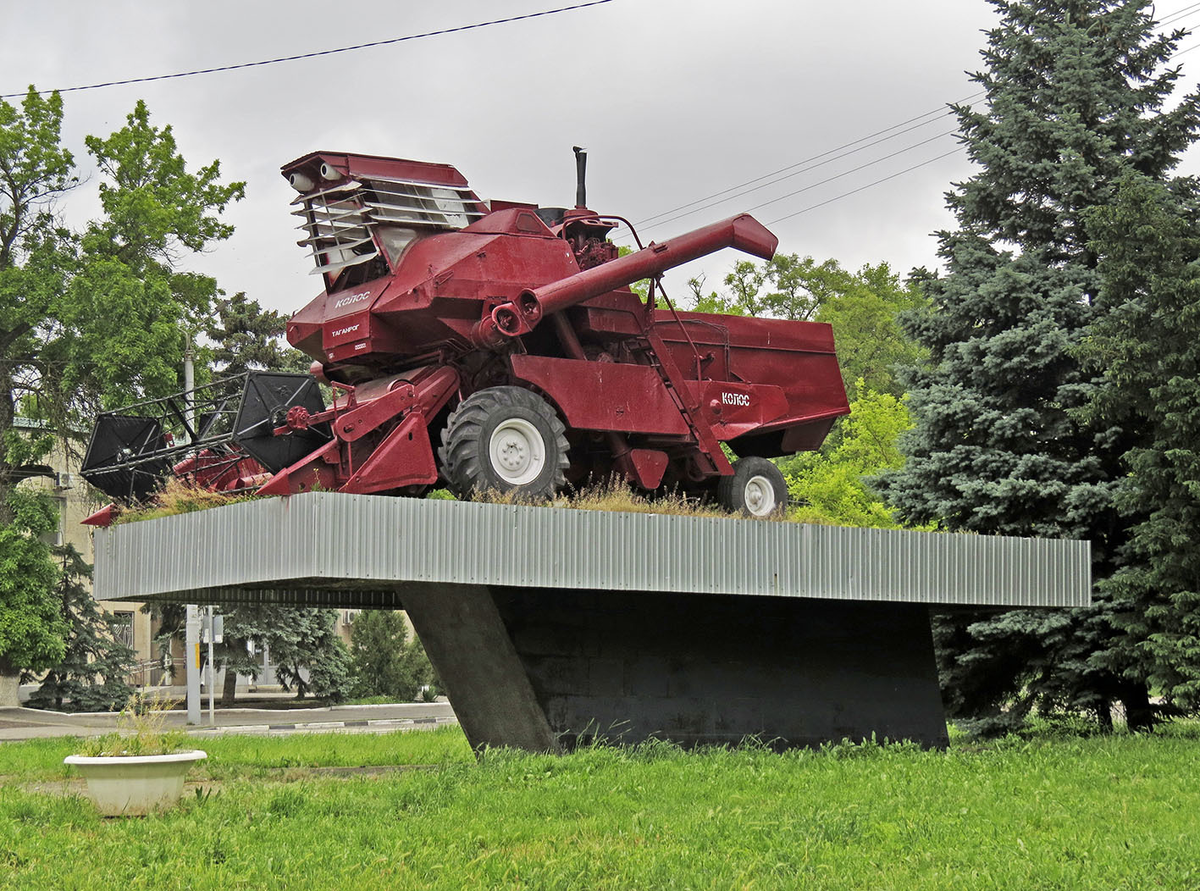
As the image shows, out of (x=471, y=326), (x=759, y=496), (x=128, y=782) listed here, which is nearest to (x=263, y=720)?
(x=759, y=496)

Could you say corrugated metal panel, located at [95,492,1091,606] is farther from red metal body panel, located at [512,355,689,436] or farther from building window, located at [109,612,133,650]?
building window, located at [109,612,133,650]

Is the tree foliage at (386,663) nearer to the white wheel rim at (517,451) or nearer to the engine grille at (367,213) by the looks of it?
the engine grille at (367,213)

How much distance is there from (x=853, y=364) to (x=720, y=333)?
30176 millimetres

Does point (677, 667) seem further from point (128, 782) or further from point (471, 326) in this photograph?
point (128, 782)

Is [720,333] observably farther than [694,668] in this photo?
Yes

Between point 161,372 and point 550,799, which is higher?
point 161,372

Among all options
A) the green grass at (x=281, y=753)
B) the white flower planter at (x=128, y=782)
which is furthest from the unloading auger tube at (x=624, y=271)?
the white flower planter at (x=128, y=782)

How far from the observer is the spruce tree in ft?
69.0

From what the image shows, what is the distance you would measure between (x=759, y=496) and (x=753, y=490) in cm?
11

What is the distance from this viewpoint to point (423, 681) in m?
43.7

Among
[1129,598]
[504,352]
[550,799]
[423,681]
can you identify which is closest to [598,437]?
[504,352]

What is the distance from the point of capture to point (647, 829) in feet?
36.2

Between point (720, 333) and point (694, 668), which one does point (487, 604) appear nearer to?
point (694, 668)

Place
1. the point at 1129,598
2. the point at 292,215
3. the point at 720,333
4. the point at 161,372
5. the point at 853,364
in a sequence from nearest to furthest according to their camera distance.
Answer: the point at 292,215 < the point at 720,333 < the point at 1129,598 < the point at 161,372 < the point at 853,364
